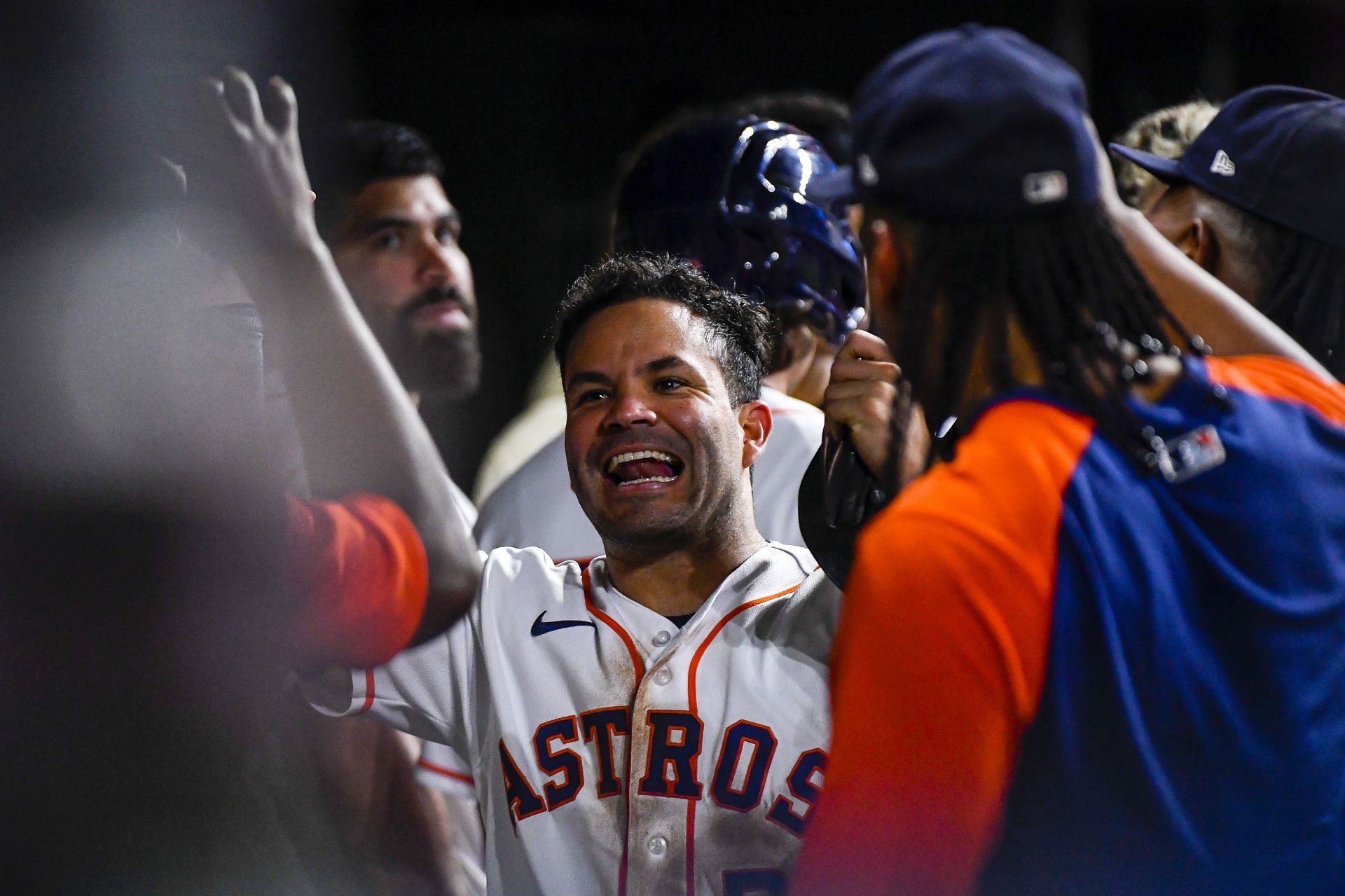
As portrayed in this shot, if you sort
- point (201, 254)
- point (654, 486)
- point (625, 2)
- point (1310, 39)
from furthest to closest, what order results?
point (625, 2) < point (1310, 39) < point (654, 486) < point (201, 254)

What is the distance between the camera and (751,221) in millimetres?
2143

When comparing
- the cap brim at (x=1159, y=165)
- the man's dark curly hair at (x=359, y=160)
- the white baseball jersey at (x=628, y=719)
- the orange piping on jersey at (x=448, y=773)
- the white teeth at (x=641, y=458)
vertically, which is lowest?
the orange piping on jersey at (x=448, y=773)

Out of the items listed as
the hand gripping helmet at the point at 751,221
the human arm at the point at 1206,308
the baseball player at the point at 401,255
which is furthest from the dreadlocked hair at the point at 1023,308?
the baseball player at the point at 401,255

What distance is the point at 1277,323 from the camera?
1572mm

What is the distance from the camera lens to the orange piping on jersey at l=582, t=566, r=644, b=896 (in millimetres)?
1554

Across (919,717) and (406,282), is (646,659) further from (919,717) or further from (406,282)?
(406,282)

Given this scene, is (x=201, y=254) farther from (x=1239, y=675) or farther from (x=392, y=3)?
(x=392, y=3)

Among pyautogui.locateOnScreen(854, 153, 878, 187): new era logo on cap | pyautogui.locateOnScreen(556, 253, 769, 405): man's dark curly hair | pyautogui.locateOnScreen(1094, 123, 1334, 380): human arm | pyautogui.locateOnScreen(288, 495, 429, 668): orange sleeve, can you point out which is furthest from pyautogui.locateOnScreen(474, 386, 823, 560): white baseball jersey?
pyautogui.locateOnScreen(854, 153, 878, 187): new era logo on cap

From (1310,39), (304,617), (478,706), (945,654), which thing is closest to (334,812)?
(478,706)

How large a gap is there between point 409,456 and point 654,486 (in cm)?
39

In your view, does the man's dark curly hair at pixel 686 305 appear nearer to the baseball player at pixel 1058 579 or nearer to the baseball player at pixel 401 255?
the baseball player at pixel 1058 579

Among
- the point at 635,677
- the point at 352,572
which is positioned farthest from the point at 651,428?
the point at 352,572

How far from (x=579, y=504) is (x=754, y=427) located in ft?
0.99

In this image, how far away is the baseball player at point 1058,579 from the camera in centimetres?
101
